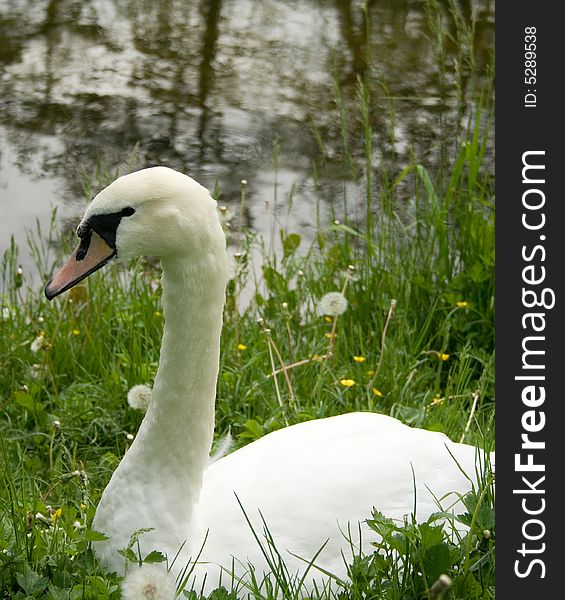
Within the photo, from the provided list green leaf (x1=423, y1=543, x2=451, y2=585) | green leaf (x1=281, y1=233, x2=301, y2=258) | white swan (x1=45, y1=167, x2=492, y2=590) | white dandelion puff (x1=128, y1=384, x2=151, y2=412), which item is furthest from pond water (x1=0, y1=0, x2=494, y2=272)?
green leaf (x1=423, y1=543, x2=451, y2=585)

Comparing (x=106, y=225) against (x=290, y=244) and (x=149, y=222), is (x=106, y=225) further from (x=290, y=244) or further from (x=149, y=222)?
(x=290, y=244)

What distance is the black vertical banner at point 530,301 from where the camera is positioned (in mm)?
2135

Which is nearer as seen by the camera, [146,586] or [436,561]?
[146,586]

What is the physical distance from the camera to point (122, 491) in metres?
2.57

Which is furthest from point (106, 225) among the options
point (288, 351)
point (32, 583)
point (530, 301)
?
point (288, 351)

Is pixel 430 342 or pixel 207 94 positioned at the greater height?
pixel 207 94

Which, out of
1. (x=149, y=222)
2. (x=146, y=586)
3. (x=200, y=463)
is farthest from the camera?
(x=200, y=463)

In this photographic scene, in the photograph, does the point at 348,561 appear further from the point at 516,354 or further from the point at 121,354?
the point at 121,354

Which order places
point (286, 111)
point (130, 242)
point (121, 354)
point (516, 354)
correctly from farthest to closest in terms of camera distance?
point (286, 111)
point (121, 354)
point (130, 242)
point (516, 354)

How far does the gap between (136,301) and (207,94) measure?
357cm

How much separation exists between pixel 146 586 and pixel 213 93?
5.72 meters

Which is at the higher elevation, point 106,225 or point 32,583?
point 106,225

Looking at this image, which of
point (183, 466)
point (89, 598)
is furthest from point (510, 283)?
point (89, 598)

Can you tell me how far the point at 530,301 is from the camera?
220 cm
